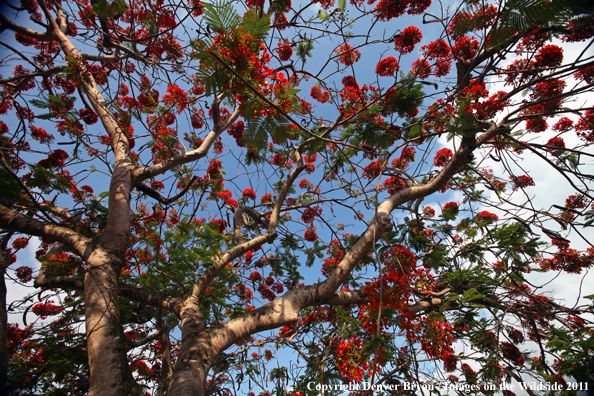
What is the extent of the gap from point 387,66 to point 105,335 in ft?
14.4

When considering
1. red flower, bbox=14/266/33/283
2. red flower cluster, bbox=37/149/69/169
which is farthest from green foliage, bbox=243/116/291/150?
red flower, bbox=14/266/33/283

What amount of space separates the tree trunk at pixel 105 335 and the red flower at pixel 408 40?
4068 millimetres

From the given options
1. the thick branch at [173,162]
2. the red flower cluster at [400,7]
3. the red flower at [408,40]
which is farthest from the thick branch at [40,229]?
the red flower at [408,40]

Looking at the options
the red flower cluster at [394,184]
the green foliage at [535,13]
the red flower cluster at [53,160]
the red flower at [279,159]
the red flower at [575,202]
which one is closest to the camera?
the green foliage at [535,13]

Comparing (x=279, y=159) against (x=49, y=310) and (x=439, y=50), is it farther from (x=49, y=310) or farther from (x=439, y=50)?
(x=49, y=310)

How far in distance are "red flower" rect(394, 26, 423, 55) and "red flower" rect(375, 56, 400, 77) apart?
176mm

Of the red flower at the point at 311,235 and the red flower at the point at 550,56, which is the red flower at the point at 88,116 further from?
the red flower at the point at 550,56

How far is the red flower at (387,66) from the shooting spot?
340 cm

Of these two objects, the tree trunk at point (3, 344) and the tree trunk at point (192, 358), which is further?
the tree trunk at point (192, 358)

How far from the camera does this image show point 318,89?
4.82 metres

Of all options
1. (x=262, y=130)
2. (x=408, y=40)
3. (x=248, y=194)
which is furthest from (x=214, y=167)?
(x=408, y=40)

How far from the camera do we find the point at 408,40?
3049mm

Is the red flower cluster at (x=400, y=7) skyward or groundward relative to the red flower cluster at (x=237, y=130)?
skyward

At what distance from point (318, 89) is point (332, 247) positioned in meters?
3.10
